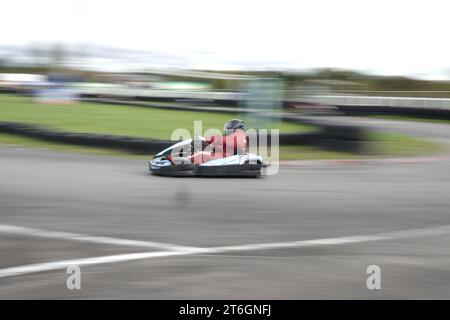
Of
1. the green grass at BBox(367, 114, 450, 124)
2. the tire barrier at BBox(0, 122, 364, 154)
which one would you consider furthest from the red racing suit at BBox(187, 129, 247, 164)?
the green grass at BBox(367, 114, 450, 124)

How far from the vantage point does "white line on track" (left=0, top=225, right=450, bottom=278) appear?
484 cm

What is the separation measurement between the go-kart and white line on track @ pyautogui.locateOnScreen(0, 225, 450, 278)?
3.73 m

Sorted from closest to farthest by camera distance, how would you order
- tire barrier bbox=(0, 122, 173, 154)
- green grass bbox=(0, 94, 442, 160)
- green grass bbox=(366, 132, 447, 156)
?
tire barrier bbox=(0, 122, 173, 154) < green grass bbox=(0, 94, 442, 160) < green grass bbox=(366, 132, 447, 156)

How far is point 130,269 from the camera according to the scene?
4.83 m

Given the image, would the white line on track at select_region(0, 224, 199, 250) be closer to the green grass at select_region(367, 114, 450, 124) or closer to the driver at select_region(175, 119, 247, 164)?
the driver at select_region(175, 119, 247, 164)

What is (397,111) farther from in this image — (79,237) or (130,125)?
(79,237)

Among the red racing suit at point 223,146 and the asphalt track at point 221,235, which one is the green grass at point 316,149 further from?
the red racing suit at point 223,146

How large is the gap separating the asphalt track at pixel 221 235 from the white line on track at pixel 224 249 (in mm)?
12

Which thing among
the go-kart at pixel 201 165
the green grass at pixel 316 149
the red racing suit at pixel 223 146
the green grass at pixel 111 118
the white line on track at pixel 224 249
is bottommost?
the white line on track at pixel 224 249

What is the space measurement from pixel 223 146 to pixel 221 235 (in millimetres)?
3959

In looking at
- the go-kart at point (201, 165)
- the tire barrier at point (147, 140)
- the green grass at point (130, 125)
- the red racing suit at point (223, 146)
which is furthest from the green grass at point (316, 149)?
the red racing suit at point (223, 146)

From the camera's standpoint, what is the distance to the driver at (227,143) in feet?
32.3
